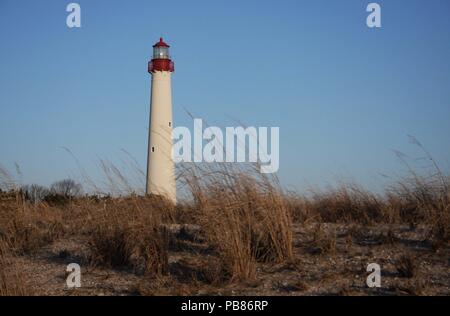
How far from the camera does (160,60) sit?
78.9 ft

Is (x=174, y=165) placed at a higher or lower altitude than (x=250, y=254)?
higher

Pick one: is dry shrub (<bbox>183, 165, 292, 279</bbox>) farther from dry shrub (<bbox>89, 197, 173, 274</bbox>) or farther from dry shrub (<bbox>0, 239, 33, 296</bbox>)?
dry shrub (<bbox>0, 239, 33, 296</bbox>)

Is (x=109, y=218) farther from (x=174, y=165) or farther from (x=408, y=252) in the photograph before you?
(x=408, y=252)

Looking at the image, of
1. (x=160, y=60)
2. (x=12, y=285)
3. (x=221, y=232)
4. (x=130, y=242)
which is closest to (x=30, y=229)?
(x=130, y=242)

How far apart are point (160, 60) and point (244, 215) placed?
782 inches

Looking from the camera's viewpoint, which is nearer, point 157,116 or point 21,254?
point 21,254

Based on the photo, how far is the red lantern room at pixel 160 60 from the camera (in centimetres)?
2402

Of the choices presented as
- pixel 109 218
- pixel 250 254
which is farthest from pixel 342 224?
pixel 109 218

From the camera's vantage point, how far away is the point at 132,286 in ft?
15.8

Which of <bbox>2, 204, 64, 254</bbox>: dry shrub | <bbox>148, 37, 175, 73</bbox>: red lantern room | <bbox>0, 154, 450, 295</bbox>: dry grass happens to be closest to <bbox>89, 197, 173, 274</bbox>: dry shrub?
<bbox>0, 154, 450, 295</bbox>: dry grass

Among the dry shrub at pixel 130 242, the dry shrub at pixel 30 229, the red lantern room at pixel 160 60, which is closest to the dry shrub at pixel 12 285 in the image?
the dry shrub at pixel 130 242

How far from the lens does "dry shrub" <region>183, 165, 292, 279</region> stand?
197 inches
